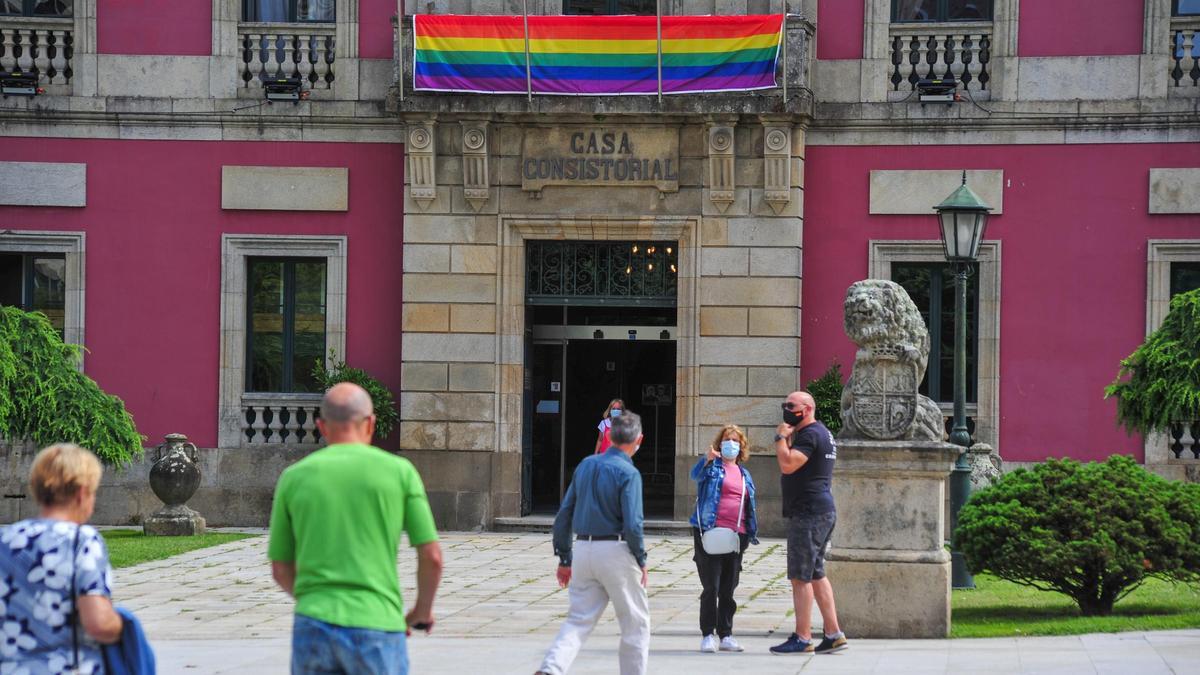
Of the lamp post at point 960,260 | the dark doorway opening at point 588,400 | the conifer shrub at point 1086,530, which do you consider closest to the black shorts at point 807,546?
the conifer shrub at point 1086,530

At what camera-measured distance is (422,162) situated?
23.9 metres

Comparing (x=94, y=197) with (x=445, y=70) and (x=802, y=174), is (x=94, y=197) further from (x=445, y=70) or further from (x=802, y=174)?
(x=802, y=174)

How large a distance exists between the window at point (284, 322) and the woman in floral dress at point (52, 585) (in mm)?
17567

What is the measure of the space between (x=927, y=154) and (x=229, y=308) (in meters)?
9.09

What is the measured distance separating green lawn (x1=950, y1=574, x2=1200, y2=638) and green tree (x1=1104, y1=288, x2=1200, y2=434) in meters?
2.35

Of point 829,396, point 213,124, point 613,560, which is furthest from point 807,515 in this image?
point 213,124

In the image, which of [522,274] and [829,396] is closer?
[829,396]

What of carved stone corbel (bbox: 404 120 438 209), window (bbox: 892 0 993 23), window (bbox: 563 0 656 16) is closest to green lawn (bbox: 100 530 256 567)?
carved stone corbel (bbox: 404 120 438 209)

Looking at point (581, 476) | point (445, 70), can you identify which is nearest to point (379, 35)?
point (445, 70)

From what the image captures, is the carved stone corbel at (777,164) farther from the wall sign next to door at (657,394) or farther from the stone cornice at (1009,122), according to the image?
the wall sign next to door at (657,394)

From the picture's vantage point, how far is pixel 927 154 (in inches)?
939

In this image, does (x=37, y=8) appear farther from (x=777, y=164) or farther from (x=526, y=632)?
(x=526, y=632)

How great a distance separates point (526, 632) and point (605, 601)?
3.79 metres

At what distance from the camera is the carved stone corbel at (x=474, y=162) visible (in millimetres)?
23750
